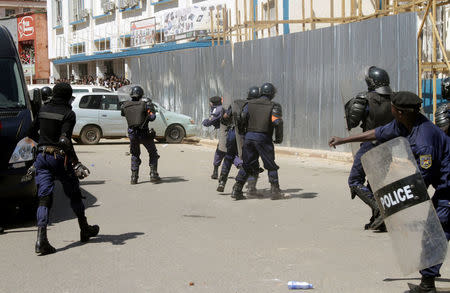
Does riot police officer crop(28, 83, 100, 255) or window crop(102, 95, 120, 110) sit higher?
window crop(102, 95, 120, 110)

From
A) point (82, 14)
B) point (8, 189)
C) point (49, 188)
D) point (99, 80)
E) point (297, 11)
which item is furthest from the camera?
point (82, 14)

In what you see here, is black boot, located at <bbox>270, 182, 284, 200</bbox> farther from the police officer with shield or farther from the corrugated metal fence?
the police officer with shield

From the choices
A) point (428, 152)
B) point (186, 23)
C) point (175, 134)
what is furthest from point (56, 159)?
point (186, 23)

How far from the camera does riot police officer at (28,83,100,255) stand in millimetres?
6574

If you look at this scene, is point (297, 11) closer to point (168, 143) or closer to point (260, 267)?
point (168, 143)

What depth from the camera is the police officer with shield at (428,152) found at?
4.50 metres

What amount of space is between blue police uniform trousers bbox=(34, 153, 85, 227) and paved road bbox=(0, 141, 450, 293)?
1.45 ft

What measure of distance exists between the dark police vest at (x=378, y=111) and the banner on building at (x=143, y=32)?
25042 millimetres

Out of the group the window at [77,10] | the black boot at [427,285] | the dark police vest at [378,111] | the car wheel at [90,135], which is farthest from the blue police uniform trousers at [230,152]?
the window at [77,10]

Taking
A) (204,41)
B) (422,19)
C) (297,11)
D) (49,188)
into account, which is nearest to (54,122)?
(49,188)

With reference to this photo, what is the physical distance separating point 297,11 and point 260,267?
684 inches

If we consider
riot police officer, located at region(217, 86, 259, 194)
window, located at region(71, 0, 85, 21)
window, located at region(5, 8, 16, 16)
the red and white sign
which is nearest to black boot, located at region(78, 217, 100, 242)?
riot police officer, located at region(217, 86, 259, 194)

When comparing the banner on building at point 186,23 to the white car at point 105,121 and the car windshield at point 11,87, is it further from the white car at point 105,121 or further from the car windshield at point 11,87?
the car windshield at point 11,87

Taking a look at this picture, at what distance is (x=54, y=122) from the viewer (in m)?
6.73
